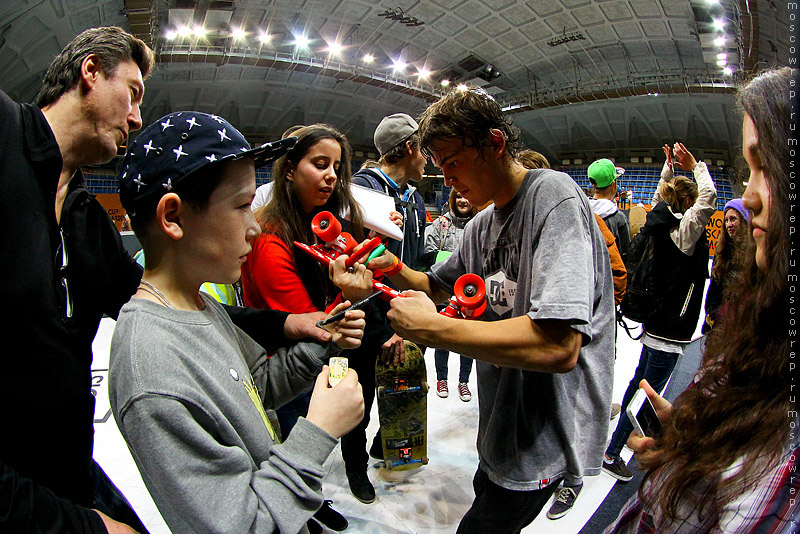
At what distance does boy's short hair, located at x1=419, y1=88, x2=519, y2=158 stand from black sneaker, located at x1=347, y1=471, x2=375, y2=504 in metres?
1.78

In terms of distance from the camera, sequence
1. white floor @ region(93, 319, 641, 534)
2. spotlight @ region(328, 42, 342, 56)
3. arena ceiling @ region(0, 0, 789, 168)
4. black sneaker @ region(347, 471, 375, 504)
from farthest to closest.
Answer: spotlight @ region(328, 42, 342, 56), arena ceiling @ region(0, 0, 789, 168), black sneaker @ region(347, 471, 375, 504), white floor @ region(93, 319, 641, 534)

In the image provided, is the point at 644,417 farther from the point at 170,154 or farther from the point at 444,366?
the point at 444,366

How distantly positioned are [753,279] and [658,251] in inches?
73.4

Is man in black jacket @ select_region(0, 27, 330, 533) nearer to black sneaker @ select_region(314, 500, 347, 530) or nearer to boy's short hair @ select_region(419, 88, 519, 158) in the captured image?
boy's short hair @ select_region(419, 88, 519, 158)

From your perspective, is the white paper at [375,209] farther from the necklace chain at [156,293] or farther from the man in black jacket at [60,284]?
the necklace chain at [156,293]

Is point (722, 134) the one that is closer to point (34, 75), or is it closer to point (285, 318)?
point (285, 318)

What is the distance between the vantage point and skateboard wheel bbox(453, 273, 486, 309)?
3.40ft

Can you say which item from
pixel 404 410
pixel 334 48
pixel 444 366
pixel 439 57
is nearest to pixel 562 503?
pixel 404 410

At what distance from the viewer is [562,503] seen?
6.50ft

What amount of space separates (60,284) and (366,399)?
1517 millimetres

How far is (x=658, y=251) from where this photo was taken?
2287 millimetres

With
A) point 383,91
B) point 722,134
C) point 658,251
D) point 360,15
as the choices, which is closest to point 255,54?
point 360,15

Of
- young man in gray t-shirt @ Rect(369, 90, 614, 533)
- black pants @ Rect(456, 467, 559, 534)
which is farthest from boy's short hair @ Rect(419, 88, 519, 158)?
black pants @ Rect(456, 467, 559, 534)

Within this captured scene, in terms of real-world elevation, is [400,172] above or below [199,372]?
above
